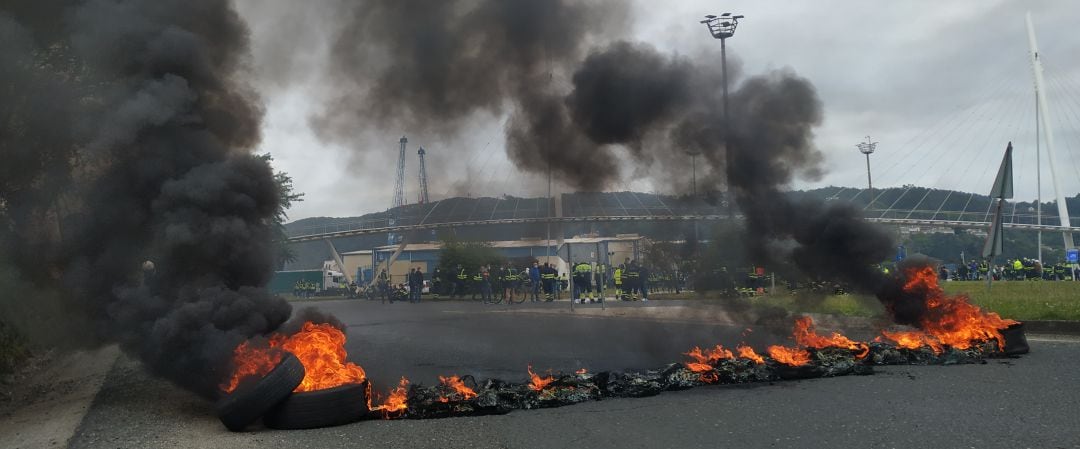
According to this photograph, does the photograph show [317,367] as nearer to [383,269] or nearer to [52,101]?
[52,101]

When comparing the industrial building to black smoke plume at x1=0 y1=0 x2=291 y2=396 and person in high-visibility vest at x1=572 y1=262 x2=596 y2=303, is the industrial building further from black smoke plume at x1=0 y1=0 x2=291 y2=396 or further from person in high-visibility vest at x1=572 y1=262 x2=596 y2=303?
black smoke plume at x1=0 y1=0 x2=291 y2=396

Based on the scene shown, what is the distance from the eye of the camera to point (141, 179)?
9.13 m

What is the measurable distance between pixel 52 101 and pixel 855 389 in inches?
447

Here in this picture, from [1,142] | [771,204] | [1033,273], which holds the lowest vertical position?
[1033,273]

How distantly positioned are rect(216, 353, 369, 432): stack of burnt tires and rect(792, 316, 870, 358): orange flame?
19.3 ft

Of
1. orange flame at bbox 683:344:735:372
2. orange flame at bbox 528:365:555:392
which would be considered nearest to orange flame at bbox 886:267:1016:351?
orange flame at bbox 683:344:735:372

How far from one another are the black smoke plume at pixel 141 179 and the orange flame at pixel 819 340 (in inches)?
274

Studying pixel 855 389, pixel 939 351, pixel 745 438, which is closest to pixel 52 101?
pixel 745 438

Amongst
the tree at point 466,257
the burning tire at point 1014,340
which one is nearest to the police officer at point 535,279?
the tree at point 466,257

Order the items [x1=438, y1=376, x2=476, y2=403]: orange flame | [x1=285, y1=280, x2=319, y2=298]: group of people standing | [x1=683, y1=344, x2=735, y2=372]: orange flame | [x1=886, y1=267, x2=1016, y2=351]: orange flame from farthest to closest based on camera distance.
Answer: [x1=285, y1=280, x2=319, y2=298]: group of people standing → [x1=886, y1=267, x2=1016, y2=351]: orange flame → [x1=683, y1=344, x2=735, y2=372]: orange flame → [x1=438, y1=376, x2=476, y2=403]: orange flame

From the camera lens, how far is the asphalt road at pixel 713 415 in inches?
228

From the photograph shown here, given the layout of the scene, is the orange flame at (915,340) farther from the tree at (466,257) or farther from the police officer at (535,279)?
the police officer at (535,279)

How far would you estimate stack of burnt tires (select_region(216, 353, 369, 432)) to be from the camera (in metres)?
6.68

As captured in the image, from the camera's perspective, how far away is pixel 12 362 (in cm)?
1158
